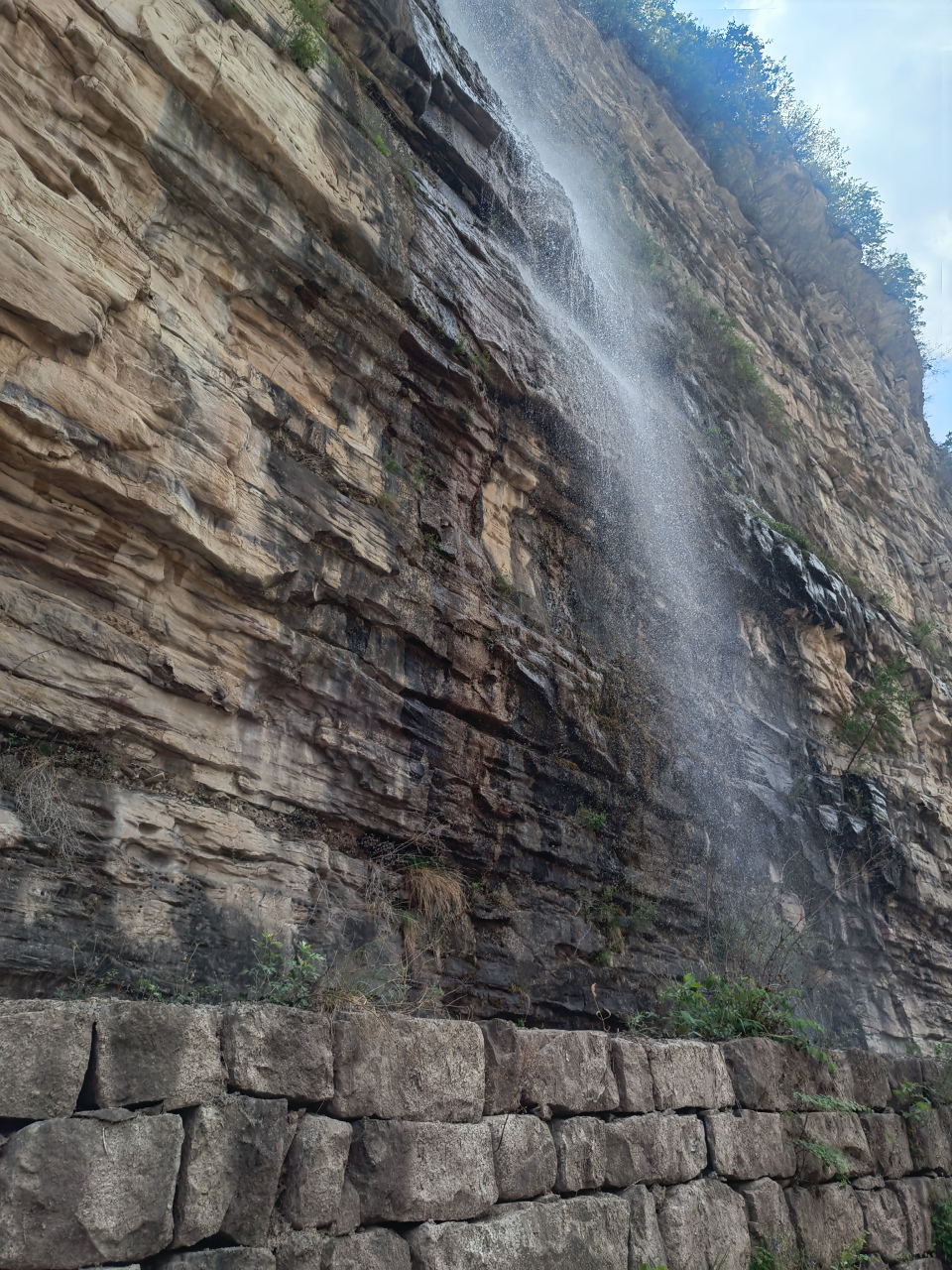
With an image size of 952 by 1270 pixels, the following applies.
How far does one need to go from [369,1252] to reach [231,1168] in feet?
2.13

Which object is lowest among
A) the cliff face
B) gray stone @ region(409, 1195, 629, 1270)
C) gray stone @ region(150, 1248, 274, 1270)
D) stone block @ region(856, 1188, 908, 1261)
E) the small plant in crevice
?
stone block @ region(856, 1188, 908, 1261)

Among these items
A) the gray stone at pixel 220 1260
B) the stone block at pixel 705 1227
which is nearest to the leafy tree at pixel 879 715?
the stone block at pixel 705 1227

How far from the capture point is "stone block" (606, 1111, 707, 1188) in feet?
12.7

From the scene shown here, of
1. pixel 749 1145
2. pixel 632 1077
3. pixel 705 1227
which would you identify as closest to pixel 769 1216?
pixel 749 1145

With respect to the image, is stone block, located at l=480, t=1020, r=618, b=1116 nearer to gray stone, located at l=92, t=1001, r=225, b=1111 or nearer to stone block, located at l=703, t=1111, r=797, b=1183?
stone block, located at l=703, t=1111, r=797, b=1183

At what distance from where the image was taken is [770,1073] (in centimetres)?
480

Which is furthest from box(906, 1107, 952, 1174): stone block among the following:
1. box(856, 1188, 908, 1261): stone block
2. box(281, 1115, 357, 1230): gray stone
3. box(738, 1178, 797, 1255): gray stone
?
box(281, 1115, 357, 1230): gray stone

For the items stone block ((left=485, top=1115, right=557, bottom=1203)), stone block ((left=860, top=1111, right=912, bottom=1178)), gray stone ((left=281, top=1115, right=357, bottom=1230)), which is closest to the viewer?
gray stone ((left=281, top=1115, right=357, bottom=1230))

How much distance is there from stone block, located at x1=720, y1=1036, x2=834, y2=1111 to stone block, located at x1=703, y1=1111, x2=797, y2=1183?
8 centimetres

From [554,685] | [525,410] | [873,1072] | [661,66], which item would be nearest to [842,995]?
[873,1072]

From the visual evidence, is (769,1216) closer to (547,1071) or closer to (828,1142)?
(828,1142)

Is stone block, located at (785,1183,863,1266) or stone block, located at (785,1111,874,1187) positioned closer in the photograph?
stone block, located at (785,1183,863,1266)

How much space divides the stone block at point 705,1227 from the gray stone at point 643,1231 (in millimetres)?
64

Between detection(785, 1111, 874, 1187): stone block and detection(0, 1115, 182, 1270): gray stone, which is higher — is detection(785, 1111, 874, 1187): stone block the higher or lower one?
the lower one
